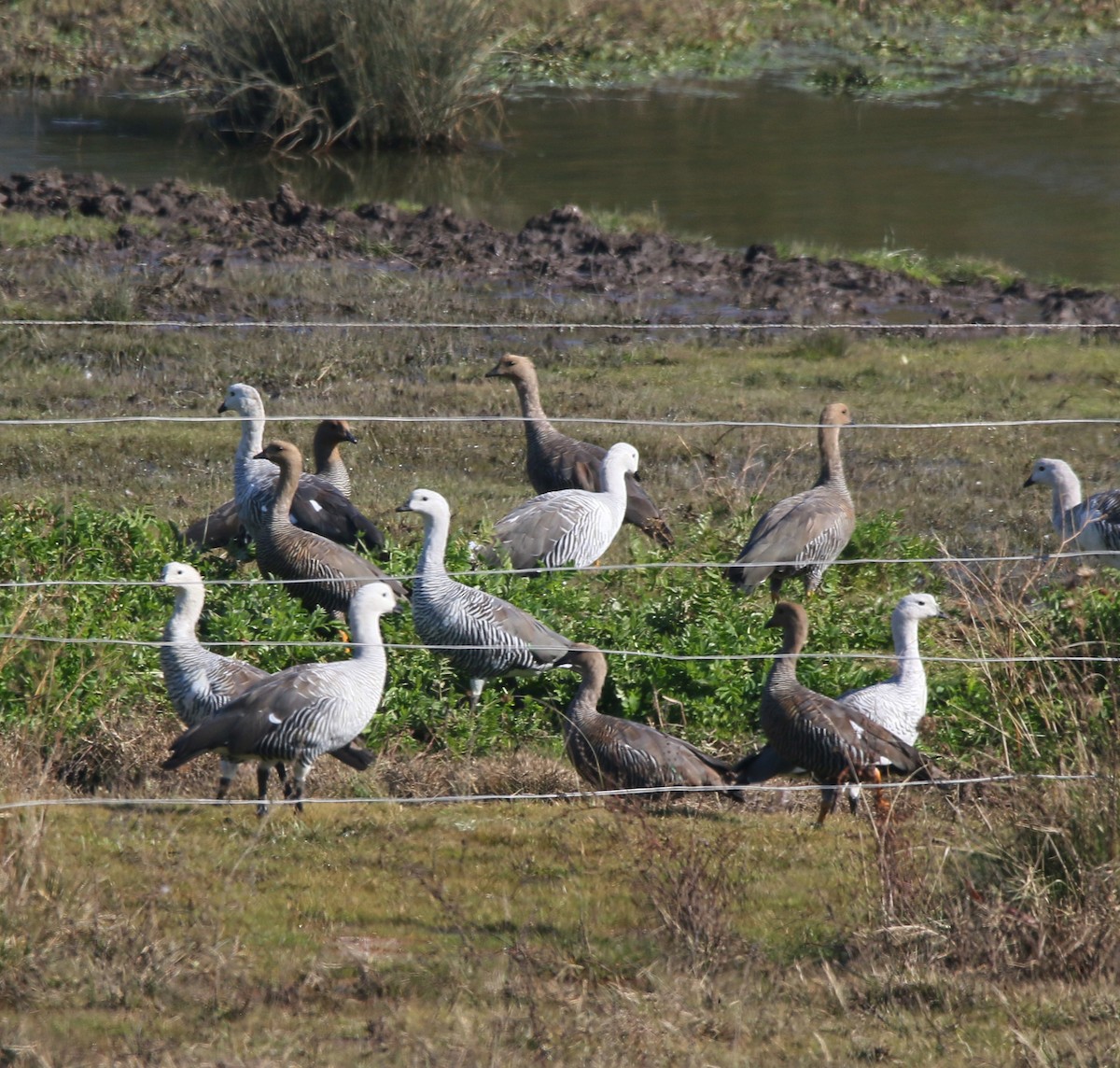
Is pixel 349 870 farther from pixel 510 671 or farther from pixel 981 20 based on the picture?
pixel 981 20

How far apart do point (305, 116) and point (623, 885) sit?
19219 millimetres

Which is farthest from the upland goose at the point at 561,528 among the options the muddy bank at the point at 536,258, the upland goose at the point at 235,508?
the muddy bank at the point at 536,258

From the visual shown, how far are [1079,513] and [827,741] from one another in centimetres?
355

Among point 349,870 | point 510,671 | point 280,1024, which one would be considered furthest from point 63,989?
point 510,671

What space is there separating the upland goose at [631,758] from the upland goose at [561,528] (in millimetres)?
2241

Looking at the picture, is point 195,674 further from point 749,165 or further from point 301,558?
point 749,165

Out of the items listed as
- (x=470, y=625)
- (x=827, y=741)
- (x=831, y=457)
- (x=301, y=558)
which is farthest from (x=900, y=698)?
(x=301, y=558)

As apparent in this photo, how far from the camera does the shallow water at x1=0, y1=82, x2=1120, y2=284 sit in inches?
800

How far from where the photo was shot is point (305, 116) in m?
23.7

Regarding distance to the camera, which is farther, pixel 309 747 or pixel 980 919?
pixel 309 747

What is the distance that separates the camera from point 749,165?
23906 mm

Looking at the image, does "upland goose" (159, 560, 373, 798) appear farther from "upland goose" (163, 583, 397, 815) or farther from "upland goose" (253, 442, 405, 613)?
"upland goose" (253, 442, 405, 613)

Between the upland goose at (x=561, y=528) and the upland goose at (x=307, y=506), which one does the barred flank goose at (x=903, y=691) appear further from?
the upland goose at (x=307, y=506)

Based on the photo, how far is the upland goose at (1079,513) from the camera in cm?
985
